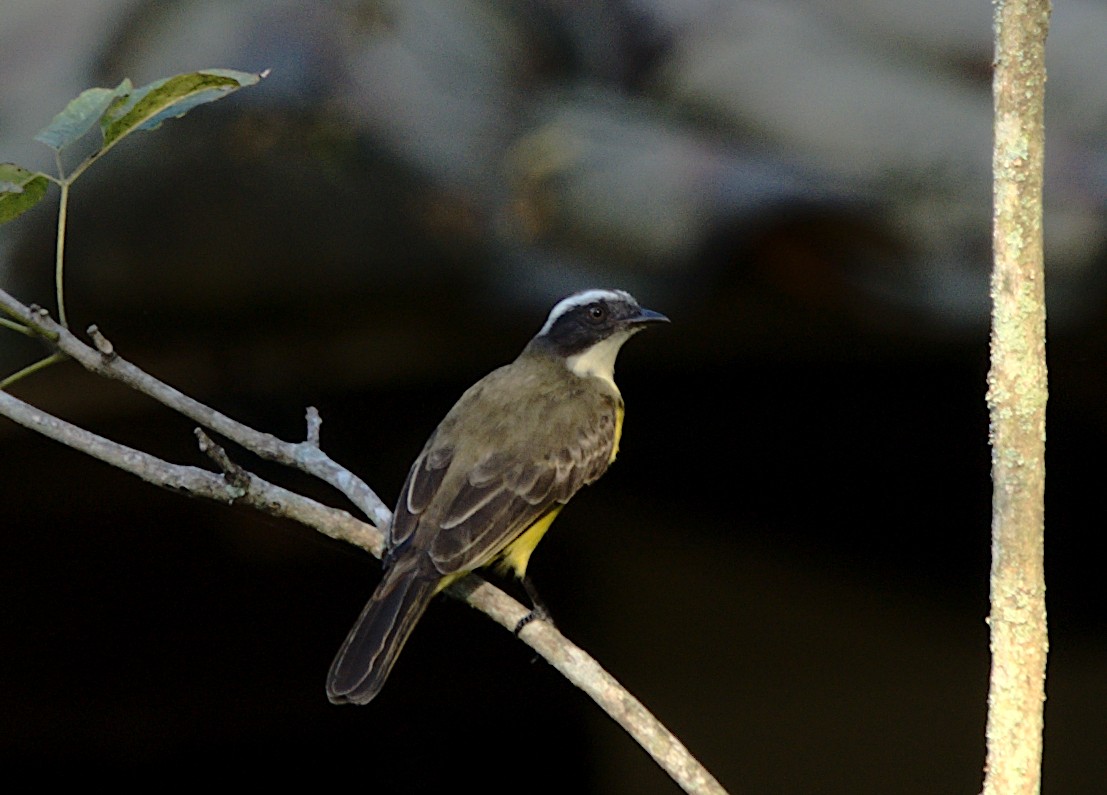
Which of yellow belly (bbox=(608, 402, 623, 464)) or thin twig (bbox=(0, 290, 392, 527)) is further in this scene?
yellow belly (bbox=(608, 402, 623, 464))

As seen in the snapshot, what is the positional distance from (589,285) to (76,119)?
6.16ft

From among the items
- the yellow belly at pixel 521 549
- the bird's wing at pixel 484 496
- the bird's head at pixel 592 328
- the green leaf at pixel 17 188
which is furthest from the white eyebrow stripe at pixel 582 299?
the green leaf at pixel 17 188

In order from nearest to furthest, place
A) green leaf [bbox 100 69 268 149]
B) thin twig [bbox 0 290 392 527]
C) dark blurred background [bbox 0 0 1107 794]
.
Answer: green leaf [bbox 100 69 268 149], thin twig [bbox 0 290 392 527], dark blurred background [bbox 0 0 1107 794]

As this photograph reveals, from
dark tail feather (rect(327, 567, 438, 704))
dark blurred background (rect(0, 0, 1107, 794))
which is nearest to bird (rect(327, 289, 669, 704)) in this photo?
dark tail feather (rect(327, 567, 438, 704))

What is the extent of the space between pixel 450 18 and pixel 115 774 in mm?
3197

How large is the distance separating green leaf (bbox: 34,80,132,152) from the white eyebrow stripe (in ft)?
5.29

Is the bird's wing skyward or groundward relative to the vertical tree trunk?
skyward

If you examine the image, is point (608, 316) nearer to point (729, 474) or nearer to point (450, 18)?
point (450, 18)

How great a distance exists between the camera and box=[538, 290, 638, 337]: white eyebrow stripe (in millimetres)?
3547

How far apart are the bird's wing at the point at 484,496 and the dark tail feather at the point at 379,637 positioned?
2.4 inches

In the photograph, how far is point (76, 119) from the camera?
2.12 m

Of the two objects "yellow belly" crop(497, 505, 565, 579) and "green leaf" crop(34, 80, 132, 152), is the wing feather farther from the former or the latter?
"green leaf" crop(34, 80, 132, 152)

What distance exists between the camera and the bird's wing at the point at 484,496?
290 centimetres

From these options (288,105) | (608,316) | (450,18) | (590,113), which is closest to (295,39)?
(288,105)
